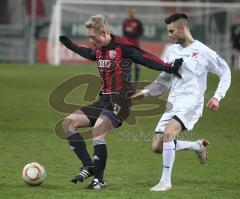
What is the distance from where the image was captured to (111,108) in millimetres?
8875

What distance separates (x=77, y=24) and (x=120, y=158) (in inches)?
1020

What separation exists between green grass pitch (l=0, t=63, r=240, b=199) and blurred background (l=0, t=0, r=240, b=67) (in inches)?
654

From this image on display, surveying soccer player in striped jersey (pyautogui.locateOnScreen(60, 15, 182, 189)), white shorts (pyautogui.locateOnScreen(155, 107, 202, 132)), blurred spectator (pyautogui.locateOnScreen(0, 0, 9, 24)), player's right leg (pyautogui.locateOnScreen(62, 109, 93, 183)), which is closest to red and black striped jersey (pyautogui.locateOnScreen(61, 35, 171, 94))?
soccer player in striped jersey (pyautogui.locateOnScreen(60, 15, 182, 189))

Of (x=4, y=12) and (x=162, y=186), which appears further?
(x=4, y=12)

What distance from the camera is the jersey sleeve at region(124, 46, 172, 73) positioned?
28.6 ft

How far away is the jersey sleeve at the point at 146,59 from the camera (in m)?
8.73

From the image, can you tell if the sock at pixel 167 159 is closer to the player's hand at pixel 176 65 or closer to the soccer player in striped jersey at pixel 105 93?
the soccer player in striped jersey at pixel 105 93

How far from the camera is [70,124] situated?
29.6 ft

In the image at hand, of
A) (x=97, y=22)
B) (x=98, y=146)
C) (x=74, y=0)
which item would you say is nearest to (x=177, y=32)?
(x=97, y=22)

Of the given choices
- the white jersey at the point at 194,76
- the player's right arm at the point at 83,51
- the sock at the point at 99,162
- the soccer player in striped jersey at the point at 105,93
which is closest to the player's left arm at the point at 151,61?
the soccer player in striped jersey at the point at 105,93

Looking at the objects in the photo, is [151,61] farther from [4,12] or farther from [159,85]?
[4,12]

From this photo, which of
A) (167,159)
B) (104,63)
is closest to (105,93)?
(104,63)

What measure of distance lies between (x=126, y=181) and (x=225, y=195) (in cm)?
145

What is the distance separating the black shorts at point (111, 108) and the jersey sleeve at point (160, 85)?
36 centimetres
